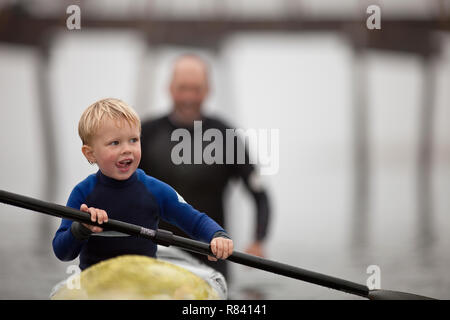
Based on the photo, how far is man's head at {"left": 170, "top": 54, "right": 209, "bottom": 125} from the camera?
0.88 metres

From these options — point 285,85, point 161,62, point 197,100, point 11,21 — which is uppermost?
point 285,85

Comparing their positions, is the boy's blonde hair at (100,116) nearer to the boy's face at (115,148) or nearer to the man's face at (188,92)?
the boy's face at (115,148)

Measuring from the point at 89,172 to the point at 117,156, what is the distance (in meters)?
0.04

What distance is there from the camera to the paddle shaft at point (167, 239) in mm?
706

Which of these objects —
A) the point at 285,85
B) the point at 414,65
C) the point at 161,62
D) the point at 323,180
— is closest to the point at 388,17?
the point at 161,62

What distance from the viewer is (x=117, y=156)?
2.35 ft

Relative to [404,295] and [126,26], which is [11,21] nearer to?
[126,26]

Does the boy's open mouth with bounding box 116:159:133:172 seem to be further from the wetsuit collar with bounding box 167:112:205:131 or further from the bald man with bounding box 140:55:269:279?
the wetsuit collar with bounding box 167:112:205:131

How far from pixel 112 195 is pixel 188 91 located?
0.22 m

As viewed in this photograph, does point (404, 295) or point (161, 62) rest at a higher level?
point (161, 62)

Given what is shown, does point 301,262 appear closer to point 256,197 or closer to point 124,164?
point 256,197

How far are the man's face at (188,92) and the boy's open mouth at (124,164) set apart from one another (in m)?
0.16

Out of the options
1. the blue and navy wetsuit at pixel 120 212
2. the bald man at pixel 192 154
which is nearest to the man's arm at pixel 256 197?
the bald man at pixel 192 154

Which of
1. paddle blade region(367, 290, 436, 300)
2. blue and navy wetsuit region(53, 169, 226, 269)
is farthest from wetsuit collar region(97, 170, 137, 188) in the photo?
paddle blade region(367, 290, 436, 300)
